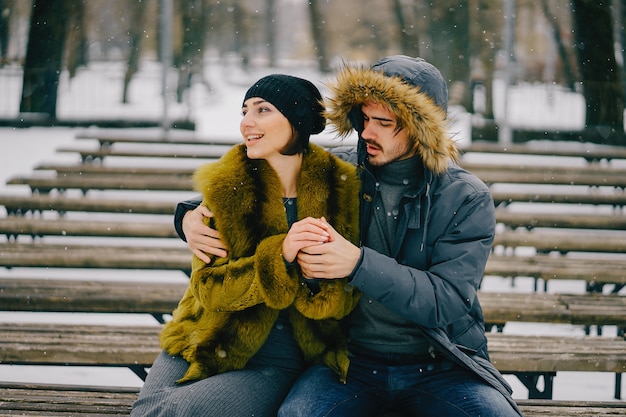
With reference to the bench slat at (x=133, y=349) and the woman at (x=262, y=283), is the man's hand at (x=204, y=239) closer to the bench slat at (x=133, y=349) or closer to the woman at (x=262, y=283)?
the woman at (x=262, y=283)

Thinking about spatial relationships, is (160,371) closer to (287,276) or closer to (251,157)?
(287,276)

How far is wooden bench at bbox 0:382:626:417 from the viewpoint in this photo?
9.36 ft

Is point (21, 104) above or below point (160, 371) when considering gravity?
above

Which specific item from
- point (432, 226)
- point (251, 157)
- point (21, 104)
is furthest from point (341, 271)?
point (21, 104)

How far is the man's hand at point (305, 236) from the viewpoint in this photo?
2.22 meters

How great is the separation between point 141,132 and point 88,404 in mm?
9727

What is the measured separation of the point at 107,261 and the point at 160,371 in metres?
2.24

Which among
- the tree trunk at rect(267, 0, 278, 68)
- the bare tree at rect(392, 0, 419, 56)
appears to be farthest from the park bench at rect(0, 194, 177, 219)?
the tree trunk at rect(267, 0, 278, 68)

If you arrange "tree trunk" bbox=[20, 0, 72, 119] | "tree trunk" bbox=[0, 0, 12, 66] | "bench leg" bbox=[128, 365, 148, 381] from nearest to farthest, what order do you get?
"bench leg" bbox=[128, 365, 148, 381] < "tree trunk" bbox=[20, 0, 72, 119] < "tree trunk" bbox=[0, 0, 12, 66]

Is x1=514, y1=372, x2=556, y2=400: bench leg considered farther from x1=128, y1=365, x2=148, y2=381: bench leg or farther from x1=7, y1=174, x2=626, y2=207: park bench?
x1=7, y1=174, x2=626, y2=207: park bench

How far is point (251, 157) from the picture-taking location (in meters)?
2.49

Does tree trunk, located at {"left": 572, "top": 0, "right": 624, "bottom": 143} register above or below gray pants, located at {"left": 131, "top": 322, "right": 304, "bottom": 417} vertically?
above

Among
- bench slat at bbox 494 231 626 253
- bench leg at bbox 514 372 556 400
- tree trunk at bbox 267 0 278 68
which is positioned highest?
tree trunk at bbox 267 0 278 68

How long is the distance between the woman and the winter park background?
247mm
